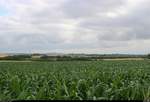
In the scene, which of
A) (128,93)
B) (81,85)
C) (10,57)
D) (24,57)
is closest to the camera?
(128,93)

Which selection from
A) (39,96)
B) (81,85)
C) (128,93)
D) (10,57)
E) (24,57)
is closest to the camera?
(39,96)

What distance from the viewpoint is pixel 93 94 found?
941 cm

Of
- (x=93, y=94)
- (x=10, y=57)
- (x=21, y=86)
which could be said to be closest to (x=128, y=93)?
(x=93, y=94)

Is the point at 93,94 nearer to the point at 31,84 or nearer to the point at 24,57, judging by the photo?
the point at 31,84

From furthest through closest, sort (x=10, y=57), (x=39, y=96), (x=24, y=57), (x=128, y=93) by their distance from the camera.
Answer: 1. (x=24, y=57)
2. (x=10, y=57)
3. (x=128, y=93)
4. (x=39, y=96)

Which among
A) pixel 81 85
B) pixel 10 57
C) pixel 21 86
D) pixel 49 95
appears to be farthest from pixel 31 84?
pixel 10 57

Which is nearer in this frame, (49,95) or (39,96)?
(39,96)

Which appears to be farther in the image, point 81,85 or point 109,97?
point 81,85

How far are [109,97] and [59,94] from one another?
1371 mm

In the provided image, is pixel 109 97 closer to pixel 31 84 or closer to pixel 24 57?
pixel 31 84

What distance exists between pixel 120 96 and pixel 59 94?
170 cm

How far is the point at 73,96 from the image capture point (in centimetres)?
907

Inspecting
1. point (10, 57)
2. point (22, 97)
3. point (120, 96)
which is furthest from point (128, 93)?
point (10, 57)

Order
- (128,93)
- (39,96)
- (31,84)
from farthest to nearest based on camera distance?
(31,84)
(128,93)
(39,96)
